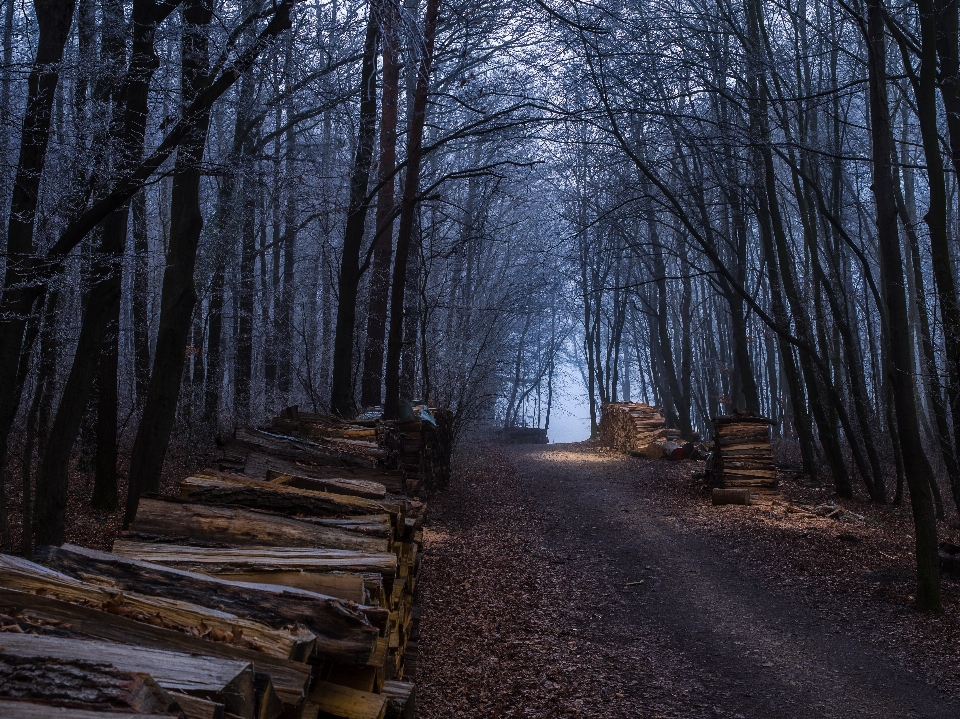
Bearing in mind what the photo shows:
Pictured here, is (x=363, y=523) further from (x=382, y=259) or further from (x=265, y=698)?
(x=382, y=259)

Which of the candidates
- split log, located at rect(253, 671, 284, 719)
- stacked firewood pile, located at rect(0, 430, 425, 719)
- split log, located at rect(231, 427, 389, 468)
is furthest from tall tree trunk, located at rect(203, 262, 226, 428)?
split log, located at rect(253, 671, 284, 719)

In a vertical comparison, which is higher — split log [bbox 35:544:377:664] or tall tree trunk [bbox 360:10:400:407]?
tall tree trunk [bbox 360:10:400:407]

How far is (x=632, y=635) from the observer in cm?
682

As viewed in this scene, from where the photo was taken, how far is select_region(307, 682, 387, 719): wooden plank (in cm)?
318

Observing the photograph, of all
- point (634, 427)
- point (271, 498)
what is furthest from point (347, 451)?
point (634, 427)

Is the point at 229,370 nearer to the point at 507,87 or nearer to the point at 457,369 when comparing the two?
the point at 457,369

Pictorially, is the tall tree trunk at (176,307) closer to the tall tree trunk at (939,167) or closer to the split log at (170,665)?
the split log at (170,665)

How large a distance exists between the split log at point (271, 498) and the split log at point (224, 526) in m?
0.27

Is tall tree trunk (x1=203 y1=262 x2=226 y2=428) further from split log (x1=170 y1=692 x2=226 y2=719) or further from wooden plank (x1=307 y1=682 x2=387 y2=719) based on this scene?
split log (x1=170 y1=692 x2=226 y2=719)

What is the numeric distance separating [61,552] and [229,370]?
25219 millimetres

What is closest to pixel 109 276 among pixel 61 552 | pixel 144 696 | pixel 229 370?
pixel 61 552

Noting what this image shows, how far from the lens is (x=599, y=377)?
35.3 meters

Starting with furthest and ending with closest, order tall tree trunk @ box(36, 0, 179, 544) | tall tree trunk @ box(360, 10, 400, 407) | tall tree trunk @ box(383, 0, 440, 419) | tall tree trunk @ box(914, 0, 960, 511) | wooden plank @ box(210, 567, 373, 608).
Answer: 1. tall tree trunk @ box(360, 10, 400, 407)
2. tall tree trunk @ box(383, 0, 440, 419)
3. tall tree trunk @ box(914, 0, 960, 511)
4. tall tree trunk @ box(36, 0, 179, 544)
5. wooden plank @ box(210, 567, 373, 608)

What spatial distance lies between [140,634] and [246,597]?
0.61 meters
